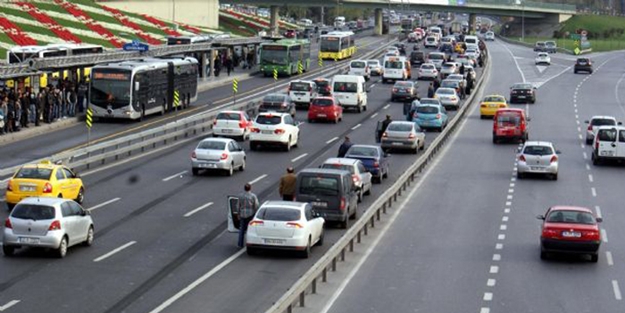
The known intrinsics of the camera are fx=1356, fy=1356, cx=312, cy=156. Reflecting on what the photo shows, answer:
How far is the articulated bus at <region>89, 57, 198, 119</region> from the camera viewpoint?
6284cm

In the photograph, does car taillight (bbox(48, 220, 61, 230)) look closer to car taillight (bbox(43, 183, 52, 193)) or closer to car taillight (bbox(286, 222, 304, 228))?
car taillight (bbox(286, 222, 304, 228))

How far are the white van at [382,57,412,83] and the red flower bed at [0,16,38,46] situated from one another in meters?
26.0

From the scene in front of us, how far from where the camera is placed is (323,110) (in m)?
67.8

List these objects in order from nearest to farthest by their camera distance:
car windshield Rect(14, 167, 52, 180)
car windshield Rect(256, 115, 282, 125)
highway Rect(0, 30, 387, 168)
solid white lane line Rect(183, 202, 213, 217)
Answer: car windshield Rect(14, 167, 52, 180), solid white lane line Rect(183, 202, 213, 217), highway Rect(0, 30, 387, 168), car windshield Rect(256, 115, 282, 125)

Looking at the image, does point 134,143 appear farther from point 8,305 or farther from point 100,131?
point 8,305

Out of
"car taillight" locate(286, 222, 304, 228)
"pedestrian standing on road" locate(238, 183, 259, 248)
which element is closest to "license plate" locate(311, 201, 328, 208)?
"pedestrian standing on road" locate(238, 183, 259, 248)

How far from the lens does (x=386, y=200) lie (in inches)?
1532

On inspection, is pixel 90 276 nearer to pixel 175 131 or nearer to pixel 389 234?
pixel 389 234

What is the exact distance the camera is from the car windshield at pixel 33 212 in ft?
98.3

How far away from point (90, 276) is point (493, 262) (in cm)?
950

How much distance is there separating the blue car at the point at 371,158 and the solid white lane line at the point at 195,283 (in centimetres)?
1352

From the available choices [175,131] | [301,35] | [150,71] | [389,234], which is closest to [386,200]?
[389,234]

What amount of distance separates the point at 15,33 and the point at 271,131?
55.3 meters

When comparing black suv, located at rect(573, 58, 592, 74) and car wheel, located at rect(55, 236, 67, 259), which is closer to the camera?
car wheel, located at rect(55, 236, 67, 259)
